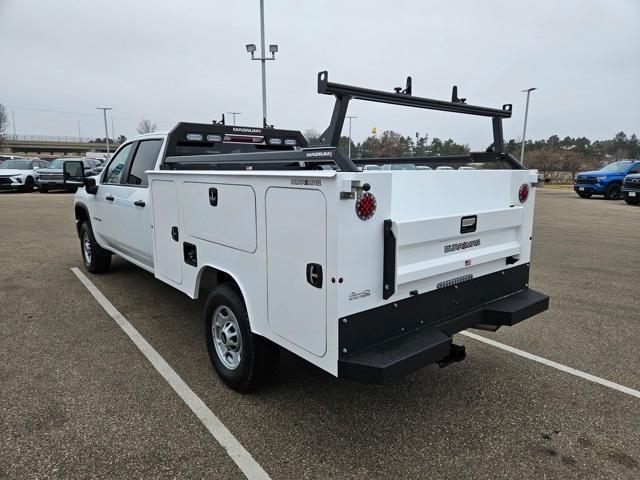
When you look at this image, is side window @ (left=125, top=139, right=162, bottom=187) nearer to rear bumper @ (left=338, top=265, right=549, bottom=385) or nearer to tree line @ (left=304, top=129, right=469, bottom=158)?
tree line @ (left=304, top=129, right=469, bottom=158)

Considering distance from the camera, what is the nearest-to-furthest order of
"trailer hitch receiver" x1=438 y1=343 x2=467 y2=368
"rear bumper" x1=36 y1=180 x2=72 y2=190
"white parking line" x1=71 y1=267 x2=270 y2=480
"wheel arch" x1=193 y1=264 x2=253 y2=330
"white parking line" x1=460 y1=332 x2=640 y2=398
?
"white parking line" x1=71 y1=267 x2=270 y2=480 < "trailer hitch receiver" x1=438 y1=343 x2=467 y2=368 < "wheel arch" x1=193 y1=264 x2=253 y2=330 < "white parking line" x1=460 y1=332 x2=640 y2=398 < "rear bumper" x1=36 y1=180 x2=72 y2=190

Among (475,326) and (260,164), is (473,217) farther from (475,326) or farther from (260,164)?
(260,164)

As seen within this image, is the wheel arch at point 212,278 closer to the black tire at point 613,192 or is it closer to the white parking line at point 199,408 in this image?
the white parking line at point 199,408

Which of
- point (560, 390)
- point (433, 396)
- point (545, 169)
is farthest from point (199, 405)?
point (545, 169)

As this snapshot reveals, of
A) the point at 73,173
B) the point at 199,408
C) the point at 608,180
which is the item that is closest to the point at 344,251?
the point at 199,408

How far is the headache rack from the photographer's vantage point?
2.80m

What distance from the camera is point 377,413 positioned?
125 inches

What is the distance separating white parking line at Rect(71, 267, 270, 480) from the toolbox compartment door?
696 mm

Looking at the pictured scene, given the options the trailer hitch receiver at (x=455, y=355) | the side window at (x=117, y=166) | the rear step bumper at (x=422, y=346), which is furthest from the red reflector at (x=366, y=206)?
the side window at (x=117, y=166)

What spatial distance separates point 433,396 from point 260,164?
6.71 feet

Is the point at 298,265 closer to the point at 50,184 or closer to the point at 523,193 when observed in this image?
the point at 523,193

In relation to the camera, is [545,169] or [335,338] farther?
[545,169]

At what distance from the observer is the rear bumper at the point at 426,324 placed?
98.3 inches

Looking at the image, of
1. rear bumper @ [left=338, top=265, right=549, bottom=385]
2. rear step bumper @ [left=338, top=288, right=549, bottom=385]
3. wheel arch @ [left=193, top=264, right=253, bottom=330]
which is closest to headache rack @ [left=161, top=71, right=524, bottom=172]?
wheel arch @ [left=193, top=264, right=253, bottom=330]
